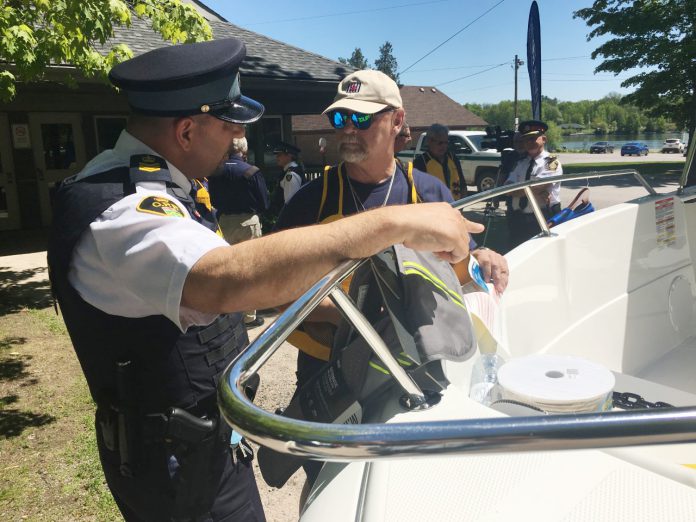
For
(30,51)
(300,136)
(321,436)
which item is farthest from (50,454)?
(300,136)

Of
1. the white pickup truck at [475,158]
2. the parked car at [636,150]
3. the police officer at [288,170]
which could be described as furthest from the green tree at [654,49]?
the parked car at [636,150]

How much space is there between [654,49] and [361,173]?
2110 centimetres

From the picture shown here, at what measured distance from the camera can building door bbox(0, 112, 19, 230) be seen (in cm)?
1069

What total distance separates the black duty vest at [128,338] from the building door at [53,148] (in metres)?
11.0

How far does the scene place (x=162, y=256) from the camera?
3.64 ft

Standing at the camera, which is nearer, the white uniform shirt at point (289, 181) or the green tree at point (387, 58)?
the white uniform shirt at point (289, 181)

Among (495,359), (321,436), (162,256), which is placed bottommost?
(495,359)

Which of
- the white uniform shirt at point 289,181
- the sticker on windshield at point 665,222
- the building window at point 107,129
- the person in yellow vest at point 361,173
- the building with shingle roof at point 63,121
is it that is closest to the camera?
the person in yellow vest at point 361,173

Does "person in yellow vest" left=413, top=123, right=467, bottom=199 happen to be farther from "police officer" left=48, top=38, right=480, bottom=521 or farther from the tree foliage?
the tree foliage

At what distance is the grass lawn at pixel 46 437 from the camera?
9.61ft

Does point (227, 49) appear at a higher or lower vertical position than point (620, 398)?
higher

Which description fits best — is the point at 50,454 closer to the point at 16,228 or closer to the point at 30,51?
the point at 30,51

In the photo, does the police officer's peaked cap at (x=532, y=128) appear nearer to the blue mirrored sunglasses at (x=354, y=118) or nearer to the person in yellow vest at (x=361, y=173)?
the person in yellow vest at (x=361, y=173)

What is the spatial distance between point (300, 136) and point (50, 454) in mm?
32406
